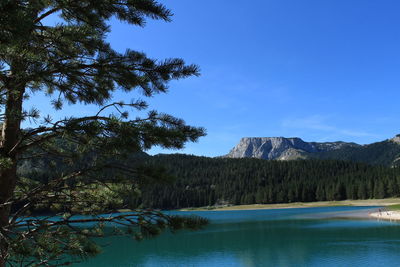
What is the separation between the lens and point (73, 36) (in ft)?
16.0

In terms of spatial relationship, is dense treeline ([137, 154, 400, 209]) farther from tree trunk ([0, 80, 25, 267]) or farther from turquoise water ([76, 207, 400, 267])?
tree trunk ([0, 80, 25, 267])

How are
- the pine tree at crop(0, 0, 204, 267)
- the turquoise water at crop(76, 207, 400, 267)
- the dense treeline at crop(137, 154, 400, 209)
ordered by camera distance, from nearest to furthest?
the pine tree at crop(0, 0, 204, 267), the turquoise water at crop(76, 207, 400, 267), the dense treeline at crop(137, 154, 400, 209)

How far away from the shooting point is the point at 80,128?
4.36 metres

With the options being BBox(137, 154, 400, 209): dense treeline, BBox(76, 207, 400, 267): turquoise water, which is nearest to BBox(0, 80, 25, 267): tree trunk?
BBox(76, 207, 400, 267): turquoise water

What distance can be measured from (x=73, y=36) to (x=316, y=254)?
31501 mm

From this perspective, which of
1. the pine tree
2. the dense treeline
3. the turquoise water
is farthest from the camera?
the dense treeline

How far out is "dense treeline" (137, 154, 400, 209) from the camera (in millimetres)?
124312

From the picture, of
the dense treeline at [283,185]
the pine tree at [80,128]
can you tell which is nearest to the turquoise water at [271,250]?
the pine tree at [80,128]

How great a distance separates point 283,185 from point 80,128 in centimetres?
15662

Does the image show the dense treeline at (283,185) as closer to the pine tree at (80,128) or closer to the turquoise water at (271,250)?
the turquoise water at (271,250)

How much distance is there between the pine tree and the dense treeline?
3783 inches

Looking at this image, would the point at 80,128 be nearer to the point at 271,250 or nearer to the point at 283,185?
the point at 271,250

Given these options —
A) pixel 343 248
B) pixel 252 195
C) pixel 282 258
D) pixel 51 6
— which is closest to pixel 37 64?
pixel 51 6

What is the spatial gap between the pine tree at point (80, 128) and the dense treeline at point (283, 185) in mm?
96078
